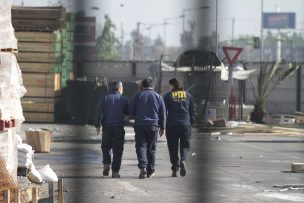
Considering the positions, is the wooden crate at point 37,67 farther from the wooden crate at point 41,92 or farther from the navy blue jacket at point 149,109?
Answer: the navy blue jacket at point 149,109

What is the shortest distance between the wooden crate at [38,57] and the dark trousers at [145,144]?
12.3 metres

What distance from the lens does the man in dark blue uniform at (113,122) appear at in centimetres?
1133

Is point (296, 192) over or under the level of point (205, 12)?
under

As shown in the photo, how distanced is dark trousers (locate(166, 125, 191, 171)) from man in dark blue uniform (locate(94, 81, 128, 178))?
566 millimetres

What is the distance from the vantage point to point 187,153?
11.6m

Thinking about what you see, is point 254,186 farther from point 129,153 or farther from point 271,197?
point 129,153

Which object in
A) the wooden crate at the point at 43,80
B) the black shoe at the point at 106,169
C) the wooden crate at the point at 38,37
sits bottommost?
the black shoe at the point at 106,169

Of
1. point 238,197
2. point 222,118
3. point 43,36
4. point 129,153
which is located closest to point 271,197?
point 238,197

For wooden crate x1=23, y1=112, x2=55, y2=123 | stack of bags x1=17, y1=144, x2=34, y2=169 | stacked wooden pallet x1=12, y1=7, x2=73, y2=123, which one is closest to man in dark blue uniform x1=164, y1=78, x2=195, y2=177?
stack of bags x1=17, y1=144, x2=34, y2=169

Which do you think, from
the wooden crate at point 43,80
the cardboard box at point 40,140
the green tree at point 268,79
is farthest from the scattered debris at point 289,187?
the green tree at point 268,79

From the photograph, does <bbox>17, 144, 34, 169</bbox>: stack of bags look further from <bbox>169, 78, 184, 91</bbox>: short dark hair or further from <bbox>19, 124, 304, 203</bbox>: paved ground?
<bbox>169, 78, 184, 91</bbox>: short dark hair

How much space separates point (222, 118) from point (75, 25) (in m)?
18.7

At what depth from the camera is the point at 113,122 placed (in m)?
11.3

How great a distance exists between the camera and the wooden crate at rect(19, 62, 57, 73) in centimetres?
2373
